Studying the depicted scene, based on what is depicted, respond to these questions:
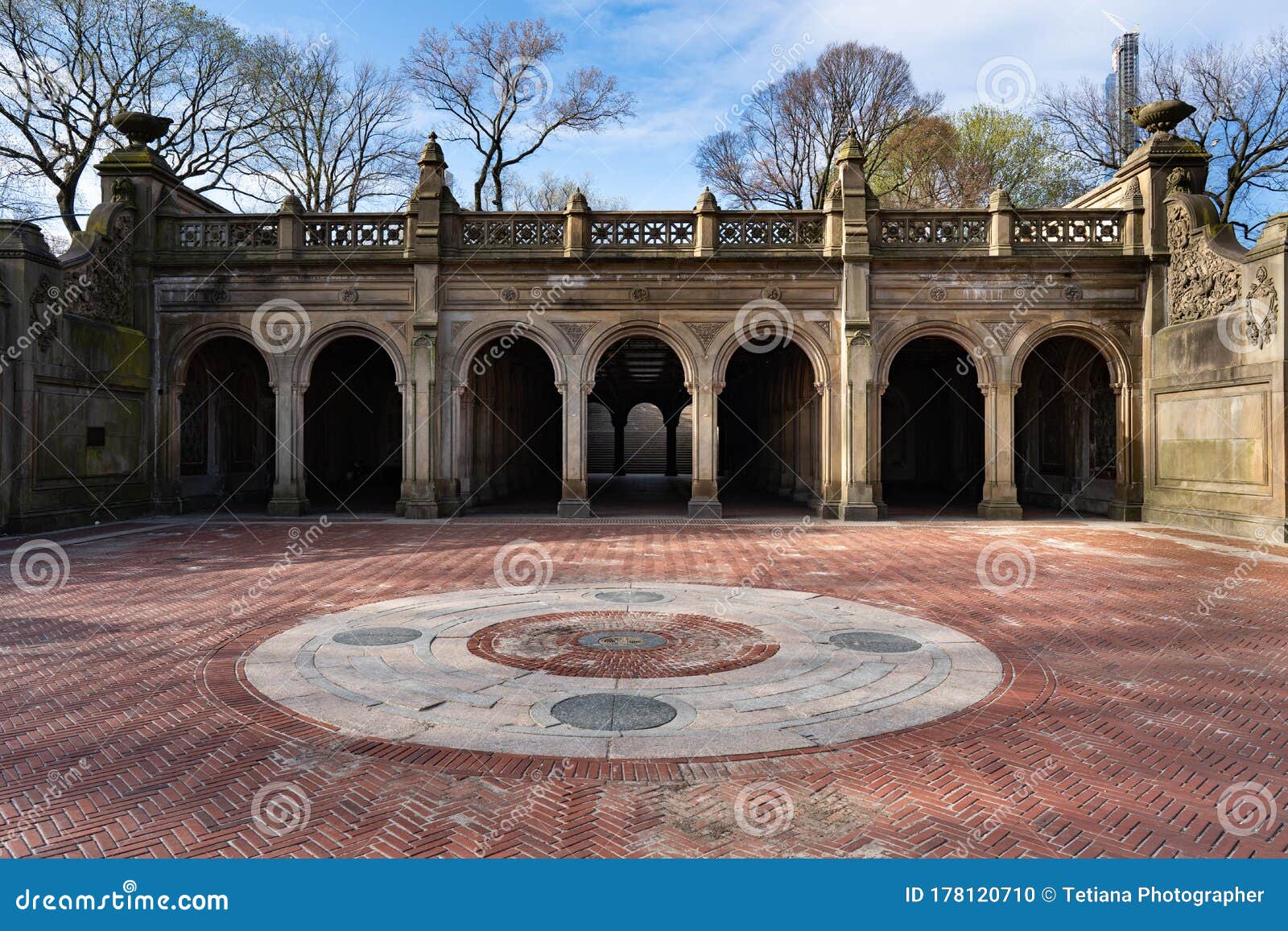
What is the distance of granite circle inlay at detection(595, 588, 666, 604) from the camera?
9820mm

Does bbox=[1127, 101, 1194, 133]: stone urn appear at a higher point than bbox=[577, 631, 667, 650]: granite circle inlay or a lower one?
higher

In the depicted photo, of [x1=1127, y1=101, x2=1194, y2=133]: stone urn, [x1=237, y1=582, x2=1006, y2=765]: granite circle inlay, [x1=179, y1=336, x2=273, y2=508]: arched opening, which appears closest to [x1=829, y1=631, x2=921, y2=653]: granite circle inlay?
[x1=237, y1=582, x2=1006, y2=765]: granite circle inlay

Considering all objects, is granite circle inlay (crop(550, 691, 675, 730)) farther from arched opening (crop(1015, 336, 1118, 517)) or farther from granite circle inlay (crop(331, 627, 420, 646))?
arched opening (crop(1015, 336, 1118, 517))

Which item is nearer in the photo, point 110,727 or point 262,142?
point 110,727

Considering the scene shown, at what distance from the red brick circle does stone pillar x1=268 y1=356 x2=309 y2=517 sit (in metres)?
15.0

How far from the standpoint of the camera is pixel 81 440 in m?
18.5

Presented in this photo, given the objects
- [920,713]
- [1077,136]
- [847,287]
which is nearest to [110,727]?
[920,713]

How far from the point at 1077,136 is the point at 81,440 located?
39.0 meters

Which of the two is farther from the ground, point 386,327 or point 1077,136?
point 1077,136

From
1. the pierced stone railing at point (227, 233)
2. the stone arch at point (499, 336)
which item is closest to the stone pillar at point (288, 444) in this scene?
the pierced stone railing at point (227, 233)

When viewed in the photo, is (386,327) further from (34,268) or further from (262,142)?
(262,142)

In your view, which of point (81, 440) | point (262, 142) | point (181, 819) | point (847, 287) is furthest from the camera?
point (262, 142)

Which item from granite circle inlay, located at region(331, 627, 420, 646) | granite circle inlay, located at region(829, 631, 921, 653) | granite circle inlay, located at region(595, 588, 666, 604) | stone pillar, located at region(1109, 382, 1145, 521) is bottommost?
granite circle inlay, located at region(595, 588, 666, 604)

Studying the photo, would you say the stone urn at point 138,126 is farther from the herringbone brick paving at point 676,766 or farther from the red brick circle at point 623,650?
the red brick circle at point 623,650
